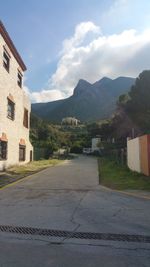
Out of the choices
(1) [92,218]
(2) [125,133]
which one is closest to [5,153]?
(1) [92,218]

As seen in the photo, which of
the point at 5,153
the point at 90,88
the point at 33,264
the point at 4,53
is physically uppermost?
the point at 90,88

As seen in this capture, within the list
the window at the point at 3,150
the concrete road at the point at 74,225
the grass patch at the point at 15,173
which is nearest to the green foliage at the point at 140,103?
the grass patch at the point at 15,173

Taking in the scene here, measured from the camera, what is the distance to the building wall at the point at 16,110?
2000cm

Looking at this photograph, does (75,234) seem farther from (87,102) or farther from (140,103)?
(87,102)

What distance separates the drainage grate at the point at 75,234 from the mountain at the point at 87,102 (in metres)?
111

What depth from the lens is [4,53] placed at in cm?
2080

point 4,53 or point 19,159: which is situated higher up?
point 4,53

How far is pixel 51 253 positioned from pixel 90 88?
493 feet

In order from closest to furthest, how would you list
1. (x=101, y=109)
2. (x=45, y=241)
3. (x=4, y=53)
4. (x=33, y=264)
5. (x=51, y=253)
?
(x=33, y=264), (x=51, y=253), (x=45, y=241), (x=4, y=53), (x=101, y=109)

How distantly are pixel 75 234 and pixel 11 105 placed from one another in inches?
732

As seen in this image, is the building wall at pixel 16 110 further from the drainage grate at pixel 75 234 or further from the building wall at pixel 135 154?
the drainage grate at pixel 75 234

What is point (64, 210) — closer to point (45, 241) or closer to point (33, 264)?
point (45, 241)

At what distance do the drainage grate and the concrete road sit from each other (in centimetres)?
11

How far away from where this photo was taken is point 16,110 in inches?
964
